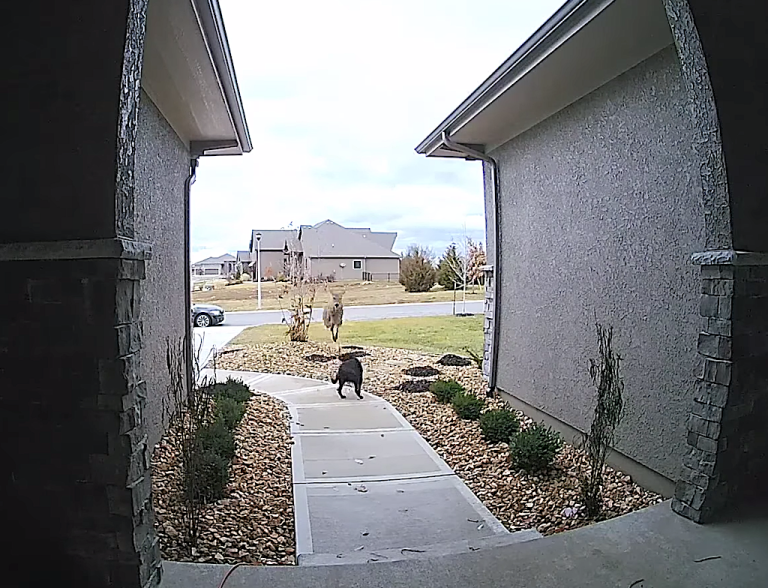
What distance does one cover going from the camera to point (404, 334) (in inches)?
492

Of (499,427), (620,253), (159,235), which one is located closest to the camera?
(620,253)

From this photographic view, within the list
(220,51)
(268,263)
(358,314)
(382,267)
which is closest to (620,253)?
(220,51)

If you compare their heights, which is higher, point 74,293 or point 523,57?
point 523,57

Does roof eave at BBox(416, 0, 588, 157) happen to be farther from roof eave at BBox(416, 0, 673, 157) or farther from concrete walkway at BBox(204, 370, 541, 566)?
concrete walkway at BBox(204, 370, 541, 566)

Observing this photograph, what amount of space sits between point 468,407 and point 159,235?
3.43m

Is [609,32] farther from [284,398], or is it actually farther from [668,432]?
[284,398]

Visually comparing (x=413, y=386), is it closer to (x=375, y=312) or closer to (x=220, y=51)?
(x=220, y=51)

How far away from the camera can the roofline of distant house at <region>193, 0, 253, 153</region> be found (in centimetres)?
317

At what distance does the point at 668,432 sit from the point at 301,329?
8.44 m

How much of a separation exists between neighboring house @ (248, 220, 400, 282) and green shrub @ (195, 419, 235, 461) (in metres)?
9.34

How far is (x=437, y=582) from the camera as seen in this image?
2332 mm

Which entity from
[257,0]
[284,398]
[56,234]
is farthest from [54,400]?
[284,398]

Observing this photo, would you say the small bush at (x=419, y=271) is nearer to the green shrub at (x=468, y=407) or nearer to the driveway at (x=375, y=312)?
the driveway at (x=375, y=312)

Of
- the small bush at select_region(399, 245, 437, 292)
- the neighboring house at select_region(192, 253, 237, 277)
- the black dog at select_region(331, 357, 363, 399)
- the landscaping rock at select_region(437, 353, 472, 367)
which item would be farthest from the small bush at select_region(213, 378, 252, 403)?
the small bush at select_region(399, 245, 437, 292)
